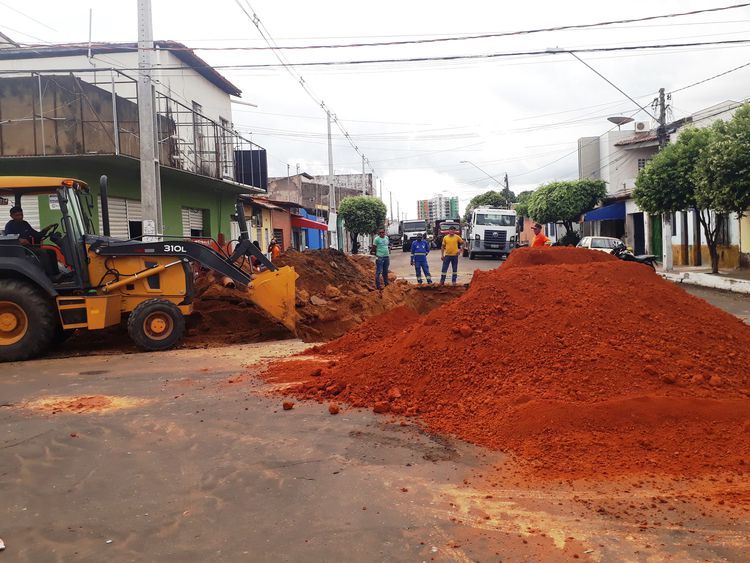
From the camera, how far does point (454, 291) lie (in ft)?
48.7

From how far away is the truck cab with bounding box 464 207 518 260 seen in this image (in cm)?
3491

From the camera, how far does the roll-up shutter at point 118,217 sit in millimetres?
15742

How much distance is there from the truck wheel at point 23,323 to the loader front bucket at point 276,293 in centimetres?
309

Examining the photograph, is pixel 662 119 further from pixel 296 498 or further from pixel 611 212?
pixel 296 498

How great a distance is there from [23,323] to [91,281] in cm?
113

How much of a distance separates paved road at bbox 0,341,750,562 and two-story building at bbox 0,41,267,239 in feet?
17.5

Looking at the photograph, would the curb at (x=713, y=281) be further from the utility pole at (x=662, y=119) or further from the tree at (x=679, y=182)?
the utility pole at (x=662, y=119)

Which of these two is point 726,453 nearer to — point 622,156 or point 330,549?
point 330,549

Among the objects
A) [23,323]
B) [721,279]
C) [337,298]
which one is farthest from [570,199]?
[23,323]

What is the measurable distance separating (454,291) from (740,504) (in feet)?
36.5

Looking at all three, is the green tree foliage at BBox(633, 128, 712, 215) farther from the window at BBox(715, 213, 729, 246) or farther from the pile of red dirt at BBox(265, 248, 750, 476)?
the pile of red dirt at BBox(265, 248, 750, 476)

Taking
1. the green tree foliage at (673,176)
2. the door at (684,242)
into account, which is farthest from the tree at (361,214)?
the green tree foliage at (673,176)

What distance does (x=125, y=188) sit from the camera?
53.3ft

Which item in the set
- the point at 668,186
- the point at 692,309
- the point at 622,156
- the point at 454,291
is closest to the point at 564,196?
the point at 622,156
